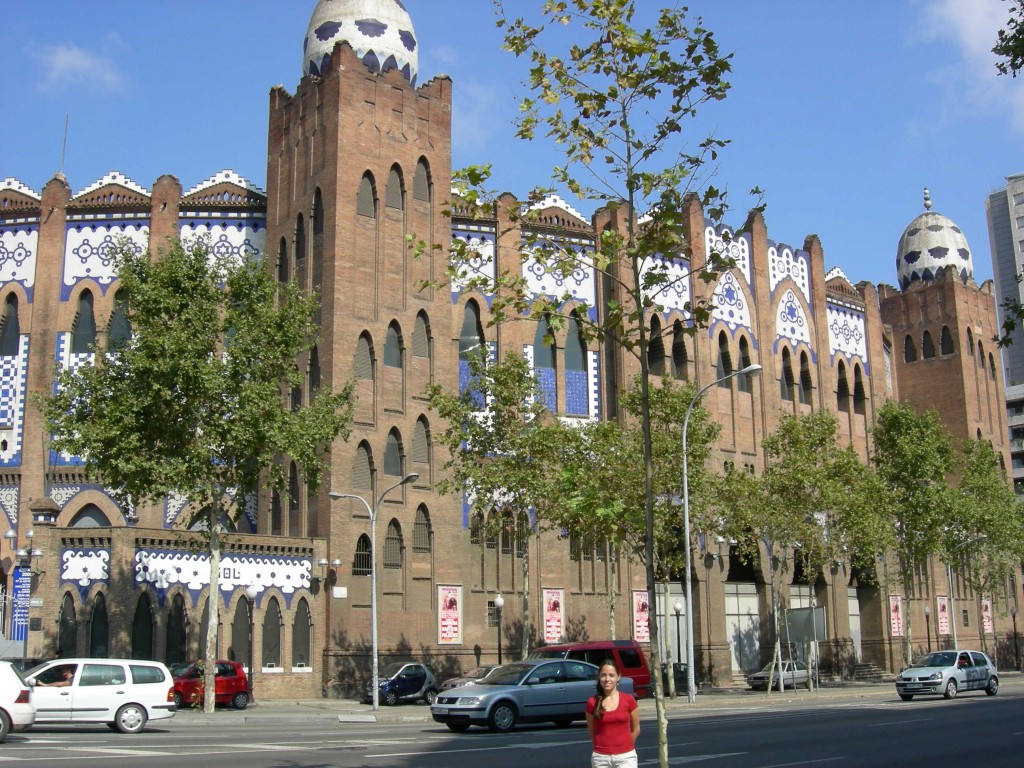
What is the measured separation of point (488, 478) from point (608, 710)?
25540 mm

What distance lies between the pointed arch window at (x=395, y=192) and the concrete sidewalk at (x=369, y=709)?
57.8ft

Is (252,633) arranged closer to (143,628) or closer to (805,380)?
(143,628)

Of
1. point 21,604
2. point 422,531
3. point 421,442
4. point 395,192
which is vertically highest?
point 395,192

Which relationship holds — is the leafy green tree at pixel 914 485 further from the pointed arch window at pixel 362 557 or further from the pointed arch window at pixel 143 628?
the pointed arch window at pixel 143 628

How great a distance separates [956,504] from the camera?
51156mm

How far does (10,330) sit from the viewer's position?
142ft

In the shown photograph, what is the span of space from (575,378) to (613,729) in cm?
3714

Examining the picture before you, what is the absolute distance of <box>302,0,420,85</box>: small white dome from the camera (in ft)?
146

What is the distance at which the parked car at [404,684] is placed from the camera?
36.4 metres

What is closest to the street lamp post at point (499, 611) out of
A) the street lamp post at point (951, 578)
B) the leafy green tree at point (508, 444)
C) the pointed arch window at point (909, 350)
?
the leafy green tree at point (508, 444)

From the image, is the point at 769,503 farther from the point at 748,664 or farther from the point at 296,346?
the point at 296,346

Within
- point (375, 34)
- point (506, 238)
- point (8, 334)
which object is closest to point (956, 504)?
point (506, 238)

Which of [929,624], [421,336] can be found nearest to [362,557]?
[421,336]

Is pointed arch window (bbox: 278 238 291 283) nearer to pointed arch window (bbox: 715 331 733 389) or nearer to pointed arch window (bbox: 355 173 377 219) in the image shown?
pointed arch window (bbox: 355 173 377 219)
